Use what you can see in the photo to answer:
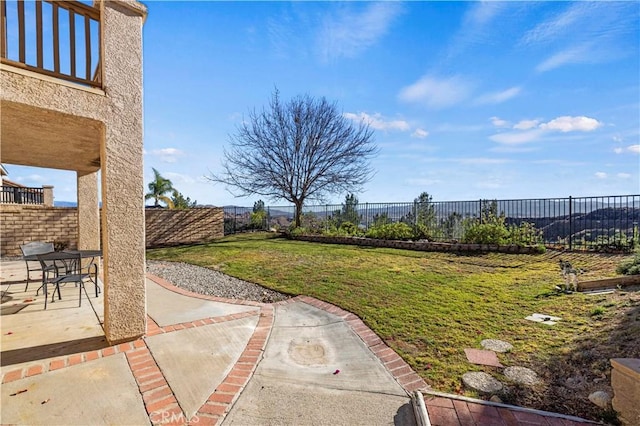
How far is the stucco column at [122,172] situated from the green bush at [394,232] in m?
10.1

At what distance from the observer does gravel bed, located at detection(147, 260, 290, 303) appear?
17.0 feet

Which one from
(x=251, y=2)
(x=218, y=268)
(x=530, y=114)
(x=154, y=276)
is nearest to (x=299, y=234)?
(x=218, y=268)

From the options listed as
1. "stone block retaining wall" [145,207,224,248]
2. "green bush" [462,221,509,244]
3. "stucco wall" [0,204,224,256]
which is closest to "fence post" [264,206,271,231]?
"stone block retaining wall" [145,207,224,248]

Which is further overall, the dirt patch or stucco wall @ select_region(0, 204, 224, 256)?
stucco wall @ select_region(0, 204, 224, 256)

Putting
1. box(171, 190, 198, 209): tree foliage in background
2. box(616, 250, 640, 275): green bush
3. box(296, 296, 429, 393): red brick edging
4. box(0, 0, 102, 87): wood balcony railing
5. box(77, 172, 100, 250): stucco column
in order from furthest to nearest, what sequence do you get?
box(171, 190, 198, 209): tree foliage in background → box(77, 172, 100, 250): stucco column → box(616, 250, 640, 275): green bush → box(0, 0, 102, 87): wood balcony railing → box(296, 296, 429, 393): red brick edging

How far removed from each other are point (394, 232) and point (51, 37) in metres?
11.1

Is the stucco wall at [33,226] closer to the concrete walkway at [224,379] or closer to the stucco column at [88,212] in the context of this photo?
the stucco column at [88,212]

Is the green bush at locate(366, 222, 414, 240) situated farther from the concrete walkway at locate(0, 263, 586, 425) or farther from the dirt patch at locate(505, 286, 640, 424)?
the concrete walkway at locate(0, 263, 586, 425)

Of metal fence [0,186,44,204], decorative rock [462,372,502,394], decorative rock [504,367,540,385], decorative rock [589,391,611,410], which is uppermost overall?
metal fence [0,186,44,204]

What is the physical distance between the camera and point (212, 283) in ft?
19.9

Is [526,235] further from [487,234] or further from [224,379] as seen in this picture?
[224,379]

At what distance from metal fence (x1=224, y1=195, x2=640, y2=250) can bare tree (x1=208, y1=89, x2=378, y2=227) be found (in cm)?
381

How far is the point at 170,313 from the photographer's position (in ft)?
13.5

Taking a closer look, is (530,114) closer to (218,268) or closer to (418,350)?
(418,350)
